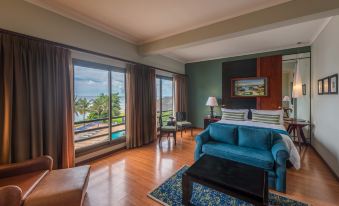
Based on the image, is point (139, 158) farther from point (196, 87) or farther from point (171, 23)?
point (196, 87)

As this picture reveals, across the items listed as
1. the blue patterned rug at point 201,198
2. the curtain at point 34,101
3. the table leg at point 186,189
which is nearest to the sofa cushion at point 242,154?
the blue patterned rug at point 201,198

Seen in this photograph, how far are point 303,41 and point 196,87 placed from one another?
11.3ft

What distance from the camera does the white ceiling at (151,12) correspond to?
2404 mm

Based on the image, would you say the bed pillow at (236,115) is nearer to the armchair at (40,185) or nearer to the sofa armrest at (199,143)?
the sofa armrest at (199,143)

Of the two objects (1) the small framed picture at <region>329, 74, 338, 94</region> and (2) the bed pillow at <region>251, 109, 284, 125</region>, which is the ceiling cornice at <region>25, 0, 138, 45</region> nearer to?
(2) the bed pillow at <region>251, 109, 284, 125</region>

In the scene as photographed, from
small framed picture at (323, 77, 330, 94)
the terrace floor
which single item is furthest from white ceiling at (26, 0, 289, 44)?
the terrace floor

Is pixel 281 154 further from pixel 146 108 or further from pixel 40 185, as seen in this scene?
pixel 146 108

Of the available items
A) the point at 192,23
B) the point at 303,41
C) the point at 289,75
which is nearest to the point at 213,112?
the point at 289,75

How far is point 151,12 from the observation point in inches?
106

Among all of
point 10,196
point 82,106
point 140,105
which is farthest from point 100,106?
point 10,196

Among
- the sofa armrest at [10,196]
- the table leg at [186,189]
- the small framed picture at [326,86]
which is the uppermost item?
the small framed picture at [326,86]

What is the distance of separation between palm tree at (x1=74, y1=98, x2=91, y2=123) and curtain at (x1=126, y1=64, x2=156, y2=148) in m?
0.93

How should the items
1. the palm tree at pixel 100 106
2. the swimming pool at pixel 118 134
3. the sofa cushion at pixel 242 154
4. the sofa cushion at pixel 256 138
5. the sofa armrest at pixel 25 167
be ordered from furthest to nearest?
the swimming pool at pixel 118 134 < the palm tree at pixel 100 106 < the sofa cushion at pixel 256 138 < the sofa cushion at pixel 242 154 < the sofa armrest at pixel 25 167

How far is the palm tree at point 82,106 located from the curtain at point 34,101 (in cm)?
42
